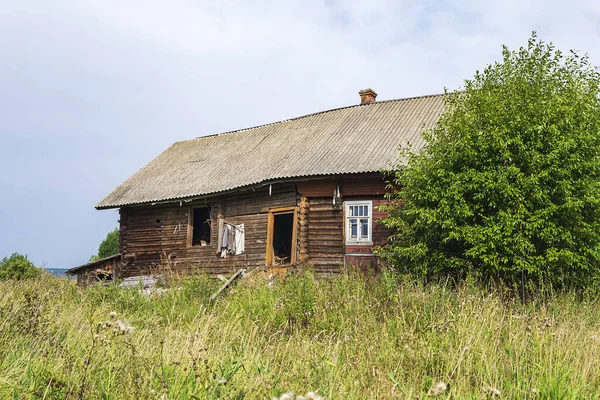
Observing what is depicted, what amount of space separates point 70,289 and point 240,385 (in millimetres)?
8267

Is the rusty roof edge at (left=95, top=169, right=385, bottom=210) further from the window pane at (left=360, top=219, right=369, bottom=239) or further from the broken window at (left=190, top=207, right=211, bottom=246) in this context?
the window pane at (left=360, top=219, right=369, bottom=239)

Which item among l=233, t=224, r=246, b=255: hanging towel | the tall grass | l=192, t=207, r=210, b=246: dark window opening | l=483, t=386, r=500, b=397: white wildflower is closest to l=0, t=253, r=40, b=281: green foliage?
l=192, t=207, r=210, b=246: dark window opening

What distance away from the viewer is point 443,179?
11.2 m

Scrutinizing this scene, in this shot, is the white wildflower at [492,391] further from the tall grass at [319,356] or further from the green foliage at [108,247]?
the green foliage at [108,247]

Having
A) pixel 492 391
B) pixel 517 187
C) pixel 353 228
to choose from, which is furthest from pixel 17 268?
pixel 492 391

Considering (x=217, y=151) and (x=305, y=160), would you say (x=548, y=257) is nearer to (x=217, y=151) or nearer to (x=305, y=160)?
(x=305, y=160)

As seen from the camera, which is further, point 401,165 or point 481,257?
point 401,165

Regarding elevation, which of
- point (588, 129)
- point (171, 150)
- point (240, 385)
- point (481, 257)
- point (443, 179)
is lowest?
point (240, 385)

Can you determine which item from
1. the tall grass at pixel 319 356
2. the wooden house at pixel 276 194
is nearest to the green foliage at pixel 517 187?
the tall grass at pixel 319 356

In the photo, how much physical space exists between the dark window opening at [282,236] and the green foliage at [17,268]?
10594 mm

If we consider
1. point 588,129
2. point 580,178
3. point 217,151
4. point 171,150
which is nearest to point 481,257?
point 580,178

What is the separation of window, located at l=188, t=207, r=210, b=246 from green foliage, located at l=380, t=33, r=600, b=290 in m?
9.24

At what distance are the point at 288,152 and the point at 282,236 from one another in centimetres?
369

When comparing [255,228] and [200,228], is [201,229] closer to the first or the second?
[200,228]
